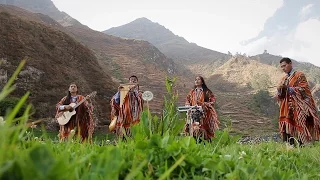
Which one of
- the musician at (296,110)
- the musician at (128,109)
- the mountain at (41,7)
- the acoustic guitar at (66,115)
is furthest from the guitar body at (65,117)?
the mountain at (41,7)

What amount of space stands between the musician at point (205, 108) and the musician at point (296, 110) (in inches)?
64.1

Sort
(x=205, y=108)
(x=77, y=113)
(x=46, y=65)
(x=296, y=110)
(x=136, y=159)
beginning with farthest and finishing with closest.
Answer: (x=46, y=65) < (x=77, y=113) < (x=205, y=108) < (x=296, y=110) < (x=136, y=159)

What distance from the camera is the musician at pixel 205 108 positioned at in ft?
27.1

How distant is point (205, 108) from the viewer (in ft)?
27.7

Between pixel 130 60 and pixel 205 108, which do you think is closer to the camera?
pixel 205 108

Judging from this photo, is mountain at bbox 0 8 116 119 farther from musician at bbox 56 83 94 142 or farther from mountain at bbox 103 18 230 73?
mountain at bbox 103 18 230 73

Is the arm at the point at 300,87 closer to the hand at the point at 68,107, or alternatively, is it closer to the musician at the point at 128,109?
the musician at the point at 128,109

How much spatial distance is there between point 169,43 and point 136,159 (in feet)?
455

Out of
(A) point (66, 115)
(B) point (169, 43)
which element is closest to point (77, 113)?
(A) point (66, 115)

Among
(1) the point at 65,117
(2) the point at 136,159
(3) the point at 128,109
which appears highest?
(2) the point at 136,159

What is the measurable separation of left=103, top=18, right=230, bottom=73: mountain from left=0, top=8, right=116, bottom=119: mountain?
6323 centimetres

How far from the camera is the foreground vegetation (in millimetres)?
652

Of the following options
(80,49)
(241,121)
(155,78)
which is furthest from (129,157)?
(155,78)

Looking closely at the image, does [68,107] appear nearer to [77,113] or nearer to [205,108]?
[77,113]
